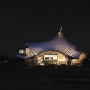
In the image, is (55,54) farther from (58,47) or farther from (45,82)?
(45,82)

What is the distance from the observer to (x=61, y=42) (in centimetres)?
9888

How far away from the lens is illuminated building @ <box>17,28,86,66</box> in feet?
303

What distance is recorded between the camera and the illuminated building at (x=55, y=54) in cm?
9231

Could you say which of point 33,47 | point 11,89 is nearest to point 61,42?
point 33,47

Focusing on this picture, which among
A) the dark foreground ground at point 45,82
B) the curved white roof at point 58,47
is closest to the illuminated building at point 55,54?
the curved white roof at point 58,47

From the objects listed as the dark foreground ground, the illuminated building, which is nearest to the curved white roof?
the illuminated building

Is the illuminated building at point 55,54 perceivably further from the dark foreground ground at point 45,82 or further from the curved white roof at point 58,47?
the dark foreground ground at point 45,82

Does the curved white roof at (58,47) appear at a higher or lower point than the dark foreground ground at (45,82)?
higher

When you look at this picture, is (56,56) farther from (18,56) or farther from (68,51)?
(18,56)

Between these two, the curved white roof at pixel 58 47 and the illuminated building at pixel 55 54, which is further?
the curved white roof at pixel 58 47

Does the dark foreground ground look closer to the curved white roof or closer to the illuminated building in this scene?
the illuminated building

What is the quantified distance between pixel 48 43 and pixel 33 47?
297 inches

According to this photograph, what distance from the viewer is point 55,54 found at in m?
97.4

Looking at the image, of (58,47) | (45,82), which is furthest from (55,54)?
(45,82)
